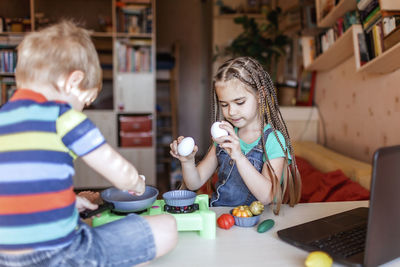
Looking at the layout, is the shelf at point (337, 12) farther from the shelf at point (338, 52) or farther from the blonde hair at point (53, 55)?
the blonde hair at point (53, 55)

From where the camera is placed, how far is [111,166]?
2.25ft

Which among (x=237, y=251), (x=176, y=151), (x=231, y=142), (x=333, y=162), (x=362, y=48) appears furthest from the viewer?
(x=333, y=162)

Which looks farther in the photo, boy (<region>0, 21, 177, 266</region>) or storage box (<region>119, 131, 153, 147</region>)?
storage box (<region>119, 131, 153, 147</region>)

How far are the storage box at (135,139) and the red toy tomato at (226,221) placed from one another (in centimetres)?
295

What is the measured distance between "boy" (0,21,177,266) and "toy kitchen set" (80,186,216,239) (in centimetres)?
15

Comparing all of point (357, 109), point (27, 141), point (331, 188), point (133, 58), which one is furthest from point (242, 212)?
point (133, 58)

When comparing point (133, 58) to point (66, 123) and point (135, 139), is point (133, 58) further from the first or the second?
point (66, 123)

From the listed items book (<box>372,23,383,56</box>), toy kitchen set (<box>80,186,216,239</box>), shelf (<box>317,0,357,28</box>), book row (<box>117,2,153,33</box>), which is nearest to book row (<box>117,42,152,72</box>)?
book row (<box>117,2,153,33</box>)

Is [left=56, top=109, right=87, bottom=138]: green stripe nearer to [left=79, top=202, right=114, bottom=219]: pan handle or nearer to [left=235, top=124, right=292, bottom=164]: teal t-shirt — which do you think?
[left=79, top=202, right=114, bottom=219]: pan handle

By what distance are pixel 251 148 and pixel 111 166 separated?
0.73m

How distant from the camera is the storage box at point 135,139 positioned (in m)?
3.82

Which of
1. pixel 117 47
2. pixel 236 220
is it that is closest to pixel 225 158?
pixel 236 220

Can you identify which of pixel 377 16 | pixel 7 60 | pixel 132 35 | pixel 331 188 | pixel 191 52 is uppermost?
pixel 191 52

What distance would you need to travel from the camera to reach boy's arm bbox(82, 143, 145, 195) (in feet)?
2.22
